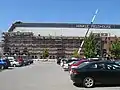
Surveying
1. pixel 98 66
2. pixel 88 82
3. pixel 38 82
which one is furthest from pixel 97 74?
pixel 38 82

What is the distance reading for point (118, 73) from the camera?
17.1m

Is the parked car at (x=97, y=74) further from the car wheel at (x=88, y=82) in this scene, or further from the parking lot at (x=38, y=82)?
the parking lot at (x=38, y=82)

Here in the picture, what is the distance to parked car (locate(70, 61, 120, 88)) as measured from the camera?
17.0 m

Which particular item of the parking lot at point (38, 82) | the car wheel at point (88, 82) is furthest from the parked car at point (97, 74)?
the parking lot at point (38, 82)

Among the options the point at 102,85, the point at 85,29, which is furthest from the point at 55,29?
the point at 102,85

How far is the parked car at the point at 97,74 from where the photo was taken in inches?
669

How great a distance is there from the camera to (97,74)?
17.0 metres

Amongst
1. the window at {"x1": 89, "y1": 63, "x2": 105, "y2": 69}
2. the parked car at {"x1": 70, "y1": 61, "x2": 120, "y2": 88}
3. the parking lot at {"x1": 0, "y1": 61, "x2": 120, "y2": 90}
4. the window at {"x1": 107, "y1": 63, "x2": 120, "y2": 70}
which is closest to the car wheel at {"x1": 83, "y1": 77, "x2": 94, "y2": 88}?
the parked car at {"x1": 70, "y1": 61, "x2": 120, "y2": 88}

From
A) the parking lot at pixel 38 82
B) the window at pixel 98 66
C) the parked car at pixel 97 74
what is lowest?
the parking lot at pixel 38 82

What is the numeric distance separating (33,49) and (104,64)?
6246 inches

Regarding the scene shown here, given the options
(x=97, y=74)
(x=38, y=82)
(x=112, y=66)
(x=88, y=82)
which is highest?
(x=112, y=66)

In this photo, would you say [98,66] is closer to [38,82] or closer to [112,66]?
[112,66]

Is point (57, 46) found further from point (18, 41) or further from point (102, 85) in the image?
point (102, 85)

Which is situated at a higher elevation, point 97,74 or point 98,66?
point 98,66
